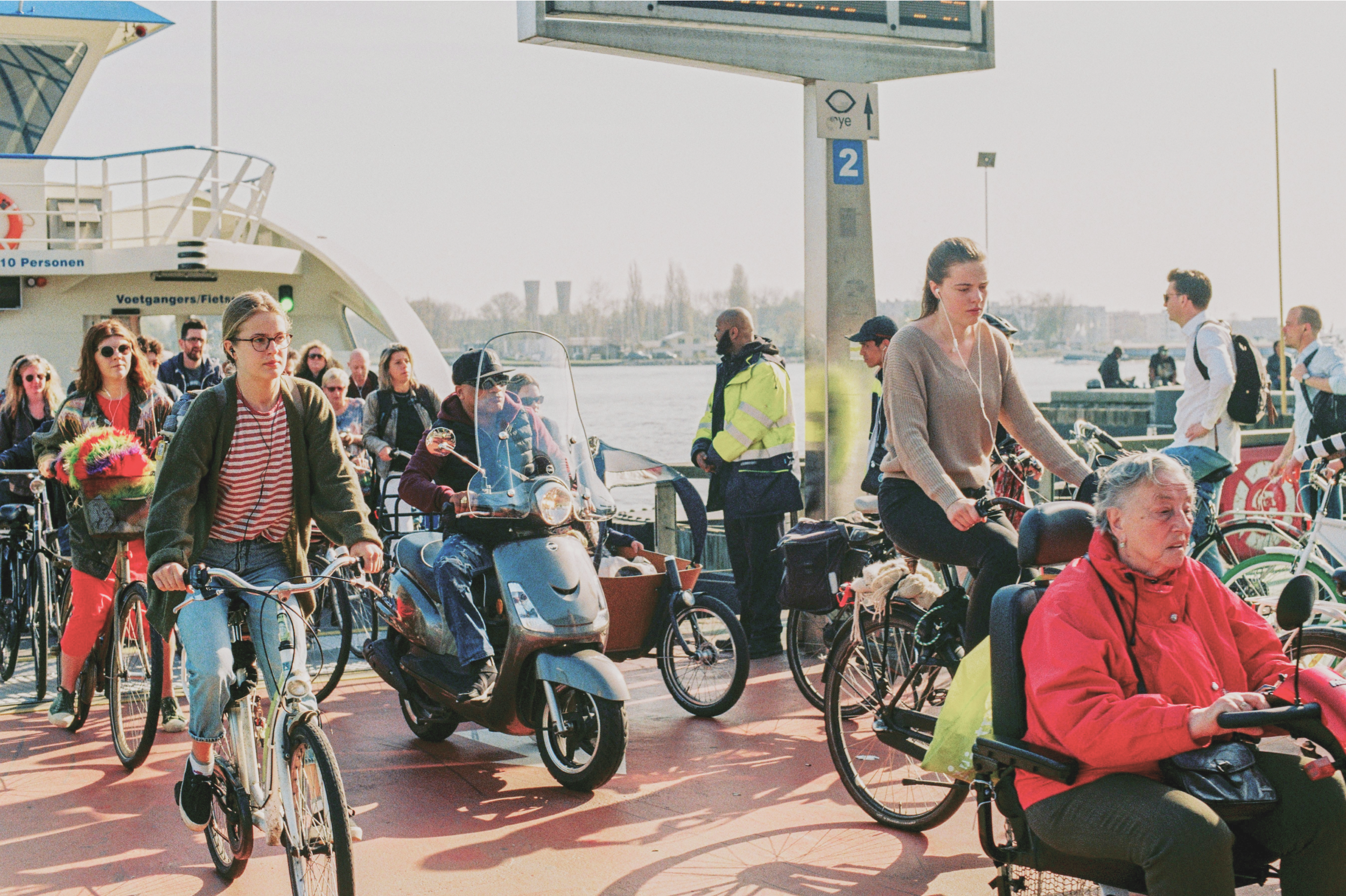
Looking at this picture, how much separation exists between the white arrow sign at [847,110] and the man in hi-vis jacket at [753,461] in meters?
1.14

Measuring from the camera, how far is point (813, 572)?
650 centimetres

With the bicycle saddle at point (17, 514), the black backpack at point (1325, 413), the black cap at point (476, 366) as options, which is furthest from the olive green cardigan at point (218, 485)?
the black backpack at point (1325, 413)

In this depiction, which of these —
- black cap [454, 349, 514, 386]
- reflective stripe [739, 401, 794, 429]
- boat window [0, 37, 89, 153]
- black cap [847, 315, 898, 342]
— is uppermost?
boat window [0, 37, 89, 153]

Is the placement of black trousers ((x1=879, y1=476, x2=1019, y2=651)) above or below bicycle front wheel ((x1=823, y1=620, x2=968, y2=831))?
above

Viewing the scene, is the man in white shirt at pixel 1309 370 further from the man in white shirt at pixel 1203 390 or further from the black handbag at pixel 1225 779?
the black handbag at pixel 1225 779

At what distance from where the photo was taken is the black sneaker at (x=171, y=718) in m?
6.27

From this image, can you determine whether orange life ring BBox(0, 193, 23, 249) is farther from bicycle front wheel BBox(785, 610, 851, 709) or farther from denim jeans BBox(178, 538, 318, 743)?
denim jeans BBox(178, 538, 318, 743)

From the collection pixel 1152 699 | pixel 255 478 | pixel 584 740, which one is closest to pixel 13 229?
pixel 584 740

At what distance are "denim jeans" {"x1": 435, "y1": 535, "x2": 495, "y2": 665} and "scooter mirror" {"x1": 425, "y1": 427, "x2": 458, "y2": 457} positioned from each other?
41 cm

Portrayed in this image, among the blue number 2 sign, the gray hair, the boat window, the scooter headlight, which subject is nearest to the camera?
the gray hair

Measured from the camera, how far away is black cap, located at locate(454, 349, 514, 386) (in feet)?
19.5

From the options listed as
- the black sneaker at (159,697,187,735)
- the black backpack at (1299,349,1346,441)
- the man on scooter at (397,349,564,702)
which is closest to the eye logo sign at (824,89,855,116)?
the man on scooter at (397,349,564,702)

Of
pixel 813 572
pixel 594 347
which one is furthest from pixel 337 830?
pixel 594 347

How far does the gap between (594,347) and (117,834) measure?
11.0m
